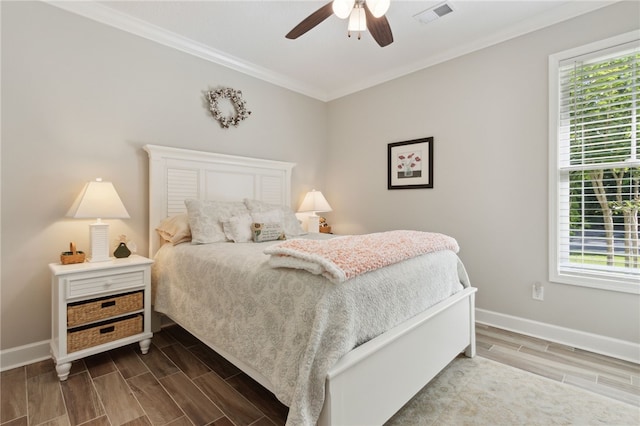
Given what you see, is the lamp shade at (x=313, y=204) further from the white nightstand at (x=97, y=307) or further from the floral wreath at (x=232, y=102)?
the white nightstand at (x=97, y=307)

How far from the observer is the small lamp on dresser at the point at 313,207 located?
12.0ft

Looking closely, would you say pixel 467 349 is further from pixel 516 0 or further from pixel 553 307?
pixel 516 0

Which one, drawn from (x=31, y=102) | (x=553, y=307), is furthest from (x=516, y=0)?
(x=31, y=102)

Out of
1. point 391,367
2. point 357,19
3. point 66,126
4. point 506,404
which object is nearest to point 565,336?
point 506,404

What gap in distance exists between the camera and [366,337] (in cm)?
135

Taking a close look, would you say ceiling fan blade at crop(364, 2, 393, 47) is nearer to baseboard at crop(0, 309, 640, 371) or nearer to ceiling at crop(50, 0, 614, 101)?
ceiling at crop(50, 0, 614, 101)


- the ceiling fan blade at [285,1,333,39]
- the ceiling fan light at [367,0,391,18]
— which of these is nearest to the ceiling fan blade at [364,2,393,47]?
the ceiling fan light at [367,0,391,18]

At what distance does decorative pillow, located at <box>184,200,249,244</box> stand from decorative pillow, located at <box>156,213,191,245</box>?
9 cm

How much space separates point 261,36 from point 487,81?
2.16 m

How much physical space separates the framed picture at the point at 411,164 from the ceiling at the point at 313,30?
83 centimetres

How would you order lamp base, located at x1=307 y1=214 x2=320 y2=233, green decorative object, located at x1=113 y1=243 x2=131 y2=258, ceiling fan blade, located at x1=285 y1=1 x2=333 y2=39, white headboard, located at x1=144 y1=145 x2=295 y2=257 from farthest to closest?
1. lamp base, located at x1=307 y1=214 x2=320 y2=233
2. white headboard, located at x1=144 y1=145 x2=295 y2=257
3. green decorative object, located at x1=113 y1=243 x2=131 y2=258
4. ceiling fan blade, located at x1=285 y1=1 x2=333 y2=39

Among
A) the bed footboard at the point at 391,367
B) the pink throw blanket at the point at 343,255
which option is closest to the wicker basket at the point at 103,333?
the pink throw blanket at the point at 343,255

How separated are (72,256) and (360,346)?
6.94 ft

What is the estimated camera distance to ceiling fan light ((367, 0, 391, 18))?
170 cm
